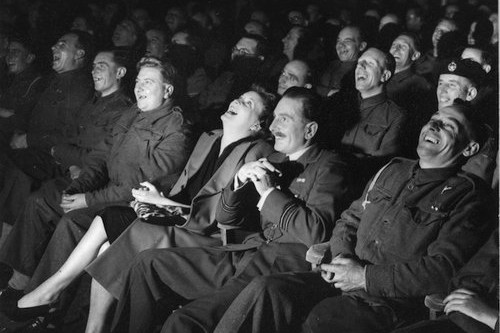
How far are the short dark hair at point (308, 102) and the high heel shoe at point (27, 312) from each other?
1351 mm

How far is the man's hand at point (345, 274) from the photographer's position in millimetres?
1845

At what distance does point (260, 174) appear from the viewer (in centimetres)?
217

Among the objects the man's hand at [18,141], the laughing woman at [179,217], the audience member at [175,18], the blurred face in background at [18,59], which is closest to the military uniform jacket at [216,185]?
the laughing woman at [179,217]

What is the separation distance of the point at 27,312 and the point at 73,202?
1.91 feet

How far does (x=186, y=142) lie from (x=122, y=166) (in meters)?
0.35

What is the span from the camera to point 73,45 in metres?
3.57

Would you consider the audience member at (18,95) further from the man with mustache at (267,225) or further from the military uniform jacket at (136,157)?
the man with mustache at (267,225)

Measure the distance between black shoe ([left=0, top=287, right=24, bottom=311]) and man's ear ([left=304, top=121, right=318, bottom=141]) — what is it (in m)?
1.44

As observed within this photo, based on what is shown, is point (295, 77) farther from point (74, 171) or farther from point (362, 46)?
point (74, 171)

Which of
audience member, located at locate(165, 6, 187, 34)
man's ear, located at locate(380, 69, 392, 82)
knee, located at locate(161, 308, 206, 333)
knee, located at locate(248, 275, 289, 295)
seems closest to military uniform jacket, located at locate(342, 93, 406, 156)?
man's ear, located at locate(380, 69, 392, 82)

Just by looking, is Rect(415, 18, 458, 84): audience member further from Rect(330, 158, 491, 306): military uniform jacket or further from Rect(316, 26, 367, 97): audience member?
Rect(330, 158, 491, 306): military uniform jacket

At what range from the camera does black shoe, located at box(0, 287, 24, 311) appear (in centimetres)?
255

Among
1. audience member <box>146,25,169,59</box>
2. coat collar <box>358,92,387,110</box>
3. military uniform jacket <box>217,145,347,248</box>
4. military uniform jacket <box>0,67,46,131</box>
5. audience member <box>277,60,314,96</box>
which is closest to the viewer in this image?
military uniform jacket <box>217,145,347,248</box>

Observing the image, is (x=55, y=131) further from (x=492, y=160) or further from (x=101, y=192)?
(x=492, y=160)
